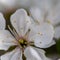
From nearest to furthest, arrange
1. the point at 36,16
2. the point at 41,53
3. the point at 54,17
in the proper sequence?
1. the point at 41,53
2. the point at 36,16
3. the point at 54,17

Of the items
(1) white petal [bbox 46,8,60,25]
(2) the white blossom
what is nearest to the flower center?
(2) the white blossom

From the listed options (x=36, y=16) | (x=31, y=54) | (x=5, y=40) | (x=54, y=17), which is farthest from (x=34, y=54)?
(x=54, y=17)

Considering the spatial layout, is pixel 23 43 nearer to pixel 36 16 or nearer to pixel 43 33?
pixel 43 33

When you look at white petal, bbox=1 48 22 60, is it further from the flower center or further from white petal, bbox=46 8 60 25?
white petal, bbox=46 8 60 25

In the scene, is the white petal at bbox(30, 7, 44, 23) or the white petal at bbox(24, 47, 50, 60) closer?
the white petal at bbox(24, 47, 50, 60)

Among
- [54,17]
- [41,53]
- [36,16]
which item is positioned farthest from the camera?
[54,17]

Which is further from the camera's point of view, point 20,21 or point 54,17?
point 54,17

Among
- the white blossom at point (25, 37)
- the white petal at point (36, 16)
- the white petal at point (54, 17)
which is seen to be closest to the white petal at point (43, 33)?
the white blossom at point (25, 37)
